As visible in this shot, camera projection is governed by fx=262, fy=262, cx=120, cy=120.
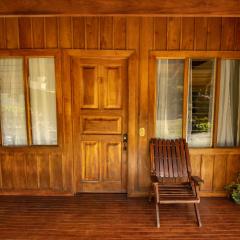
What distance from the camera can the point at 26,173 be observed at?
410 centimetres

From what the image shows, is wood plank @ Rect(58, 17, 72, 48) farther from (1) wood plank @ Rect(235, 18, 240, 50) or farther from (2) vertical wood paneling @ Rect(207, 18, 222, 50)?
(1) wood plank @ Rect(235, 18, 240, 50)

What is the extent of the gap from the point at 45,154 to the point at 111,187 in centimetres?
116

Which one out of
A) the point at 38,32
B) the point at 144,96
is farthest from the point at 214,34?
the point at 38,32

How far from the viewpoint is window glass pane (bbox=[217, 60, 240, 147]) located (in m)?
3.94

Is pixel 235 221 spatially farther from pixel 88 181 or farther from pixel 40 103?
pixel 40 103

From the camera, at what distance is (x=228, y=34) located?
381 centimetres

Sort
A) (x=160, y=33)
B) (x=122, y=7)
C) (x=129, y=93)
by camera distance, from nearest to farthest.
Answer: (x=122, y=7) < (x=160, y=33) < (x=129, y=93)

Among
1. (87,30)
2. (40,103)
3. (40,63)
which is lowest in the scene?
(40,103)

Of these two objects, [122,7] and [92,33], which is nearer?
[122,7]

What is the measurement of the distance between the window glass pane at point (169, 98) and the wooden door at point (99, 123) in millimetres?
526

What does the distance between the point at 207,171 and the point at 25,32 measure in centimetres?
343

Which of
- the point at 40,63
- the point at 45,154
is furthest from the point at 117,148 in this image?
the point at 40,63

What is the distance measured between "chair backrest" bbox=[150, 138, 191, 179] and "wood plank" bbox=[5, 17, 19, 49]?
2.50m

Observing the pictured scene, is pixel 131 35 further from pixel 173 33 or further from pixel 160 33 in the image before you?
pixel 173 33
